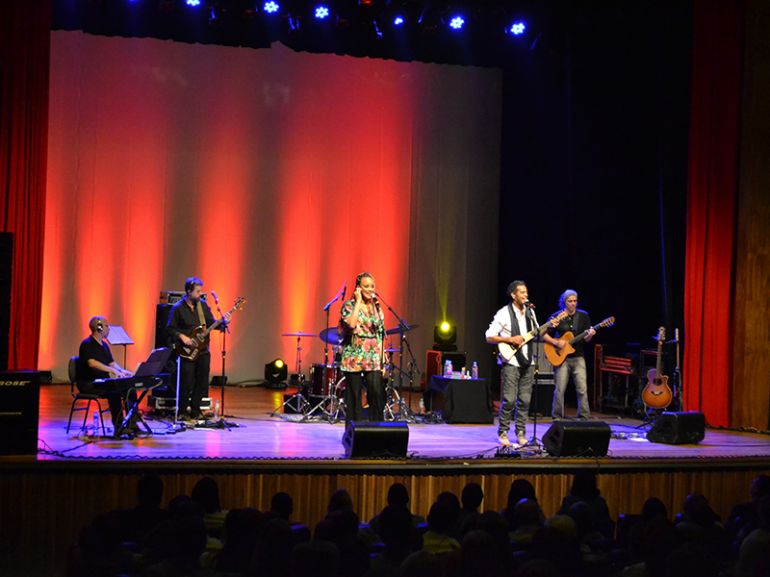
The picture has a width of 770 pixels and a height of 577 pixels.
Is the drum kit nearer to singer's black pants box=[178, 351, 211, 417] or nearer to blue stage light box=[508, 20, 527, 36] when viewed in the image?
singer's black pants box=[178, 351, 211, 417]

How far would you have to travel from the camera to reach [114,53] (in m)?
14.7

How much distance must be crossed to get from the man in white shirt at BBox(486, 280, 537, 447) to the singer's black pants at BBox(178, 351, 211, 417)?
3.26m

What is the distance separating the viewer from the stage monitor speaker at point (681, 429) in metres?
9.90

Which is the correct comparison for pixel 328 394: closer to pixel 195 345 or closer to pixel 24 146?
pixel 195 345

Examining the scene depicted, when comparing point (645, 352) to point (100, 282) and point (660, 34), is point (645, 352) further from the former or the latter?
point (100, 282)

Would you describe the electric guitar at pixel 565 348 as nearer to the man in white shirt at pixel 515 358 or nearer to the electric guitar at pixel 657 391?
the electric guitar at pixel 657 391

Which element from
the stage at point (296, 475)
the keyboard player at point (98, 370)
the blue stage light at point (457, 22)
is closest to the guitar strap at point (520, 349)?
the stage at point (296, 475)

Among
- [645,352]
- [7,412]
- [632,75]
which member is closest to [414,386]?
[645,352]

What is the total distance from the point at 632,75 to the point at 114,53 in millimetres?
7517

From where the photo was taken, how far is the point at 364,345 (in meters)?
8.94

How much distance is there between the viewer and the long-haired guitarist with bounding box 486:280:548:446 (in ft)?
30.3

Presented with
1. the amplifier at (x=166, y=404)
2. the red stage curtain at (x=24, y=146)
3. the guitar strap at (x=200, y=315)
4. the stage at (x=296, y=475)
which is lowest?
the stage at (x=296, y=475)

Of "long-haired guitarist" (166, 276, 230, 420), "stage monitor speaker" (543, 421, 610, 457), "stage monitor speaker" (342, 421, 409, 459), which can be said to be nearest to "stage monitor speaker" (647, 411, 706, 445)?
"stage monitor speaker" (543, 421, 610, 457)

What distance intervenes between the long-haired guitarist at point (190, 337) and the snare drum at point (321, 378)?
146 centimetres
